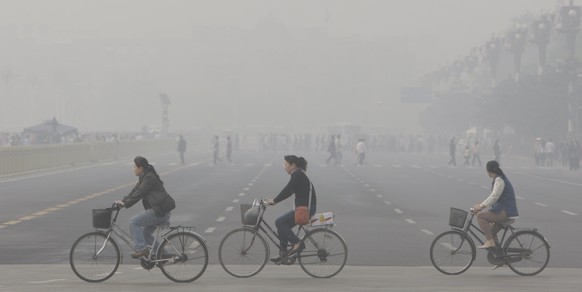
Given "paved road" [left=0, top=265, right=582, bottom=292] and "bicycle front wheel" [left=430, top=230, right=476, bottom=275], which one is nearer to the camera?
"paved road" [left=0, top=265, right=582, bottom=292]

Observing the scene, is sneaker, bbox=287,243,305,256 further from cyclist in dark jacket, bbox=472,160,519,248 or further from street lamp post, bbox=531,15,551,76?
street lamp post, bbox=531,15,551,76

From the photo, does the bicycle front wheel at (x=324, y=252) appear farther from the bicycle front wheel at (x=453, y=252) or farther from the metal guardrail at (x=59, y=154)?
the metal guardrail at (x=59, y=154)

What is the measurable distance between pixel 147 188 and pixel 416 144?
10627 cm

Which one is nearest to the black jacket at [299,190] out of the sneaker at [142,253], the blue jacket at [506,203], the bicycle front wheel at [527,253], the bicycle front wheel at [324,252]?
the bicycle front wheel at [324,252]

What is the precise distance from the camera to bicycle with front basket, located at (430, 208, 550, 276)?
1617 centimetres

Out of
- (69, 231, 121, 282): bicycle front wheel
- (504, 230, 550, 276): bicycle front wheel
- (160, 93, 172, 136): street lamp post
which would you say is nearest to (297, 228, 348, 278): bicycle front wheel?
(504, 230, 550, 276): bicycle front wheel

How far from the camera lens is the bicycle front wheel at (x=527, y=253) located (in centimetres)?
1623

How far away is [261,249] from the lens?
15.8 metres

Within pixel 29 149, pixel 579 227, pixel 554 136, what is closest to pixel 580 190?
pixel 579 227

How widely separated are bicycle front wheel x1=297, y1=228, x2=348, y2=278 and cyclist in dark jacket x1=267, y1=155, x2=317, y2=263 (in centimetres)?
16

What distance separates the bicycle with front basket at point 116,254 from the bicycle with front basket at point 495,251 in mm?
2934

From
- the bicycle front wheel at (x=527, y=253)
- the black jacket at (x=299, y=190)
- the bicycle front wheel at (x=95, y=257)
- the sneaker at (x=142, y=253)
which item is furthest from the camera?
the bicycle front wheel at (x=527, y=253)

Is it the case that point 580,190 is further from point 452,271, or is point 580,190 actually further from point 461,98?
point 461,98

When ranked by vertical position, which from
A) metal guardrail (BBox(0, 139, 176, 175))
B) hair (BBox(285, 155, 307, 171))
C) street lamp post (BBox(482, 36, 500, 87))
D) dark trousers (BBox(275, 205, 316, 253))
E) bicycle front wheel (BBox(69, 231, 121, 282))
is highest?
street lamp post (BBox(482, 36, 500, 87))
